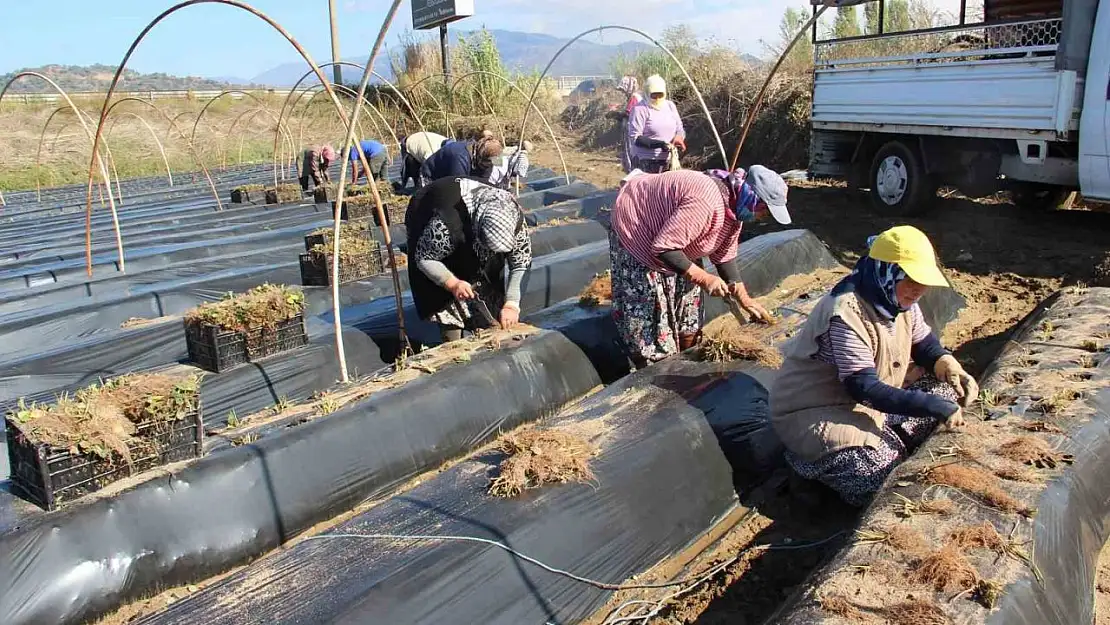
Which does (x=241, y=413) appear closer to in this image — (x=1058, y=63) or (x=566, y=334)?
(x=566, y=334)

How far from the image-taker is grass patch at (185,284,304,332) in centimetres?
438

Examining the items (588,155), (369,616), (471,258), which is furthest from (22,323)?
(588,155)

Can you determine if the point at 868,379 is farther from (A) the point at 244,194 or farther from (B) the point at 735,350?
(A) the point at 244,194

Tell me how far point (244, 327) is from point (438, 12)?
17.6 metres

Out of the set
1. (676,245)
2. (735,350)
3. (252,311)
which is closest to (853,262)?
(735,350)

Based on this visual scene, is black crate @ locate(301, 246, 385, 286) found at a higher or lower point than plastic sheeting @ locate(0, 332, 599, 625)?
higher

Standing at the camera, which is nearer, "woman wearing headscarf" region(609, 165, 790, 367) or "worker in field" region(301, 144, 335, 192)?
"woman wearing headscarf" region(609, 165, 790, 367)

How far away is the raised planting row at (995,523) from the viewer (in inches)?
82.4

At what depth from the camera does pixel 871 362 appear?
2.84 m

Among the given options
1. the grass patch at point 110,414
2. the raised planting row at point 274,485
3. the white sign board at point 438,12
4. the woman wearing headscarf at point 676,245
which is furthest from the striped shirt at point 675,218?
the white sign board at point 438,12

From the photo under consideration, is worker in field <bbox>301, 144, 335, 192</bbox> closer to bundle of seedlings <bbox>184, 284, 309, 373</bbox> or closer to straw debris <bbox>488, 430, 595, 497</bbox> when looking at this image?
bundle of seedlings <bbox>184, 284, 309, 373</bbox>

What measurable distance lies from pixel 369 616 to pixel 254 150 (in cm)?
2567

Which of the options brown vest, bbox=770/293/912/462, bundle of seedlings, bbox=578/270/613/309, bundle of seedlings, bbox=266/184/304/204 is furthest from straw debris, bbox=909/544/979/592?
bundle of seedlings, bbox=266/184/304/204

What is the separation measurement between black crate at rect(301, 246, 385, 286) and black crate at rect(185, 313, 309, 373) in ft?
4.45
